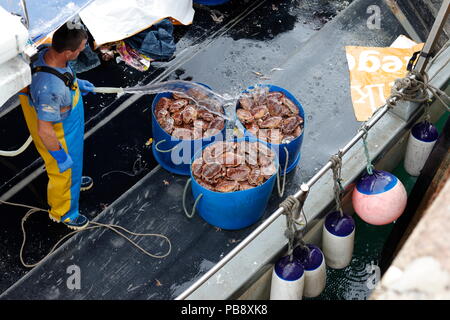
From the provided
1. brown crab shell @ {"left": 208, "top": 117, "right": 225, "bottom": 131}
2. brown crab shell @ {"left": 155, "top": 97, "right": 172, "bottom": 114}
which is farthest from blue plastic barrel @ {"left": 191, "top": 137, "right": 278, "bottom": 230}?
brown crab shell @ {"left": 155, "top": 97, "right": 172, "bottom": 114}

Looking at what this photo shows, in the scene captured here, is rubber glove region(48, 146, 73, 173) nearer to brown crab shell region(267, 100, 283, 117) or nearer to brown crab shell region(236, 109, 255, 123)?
brown crab shell region(236, 109, 255, 123)

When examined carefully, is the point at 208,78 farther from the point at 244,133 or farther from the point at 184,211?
the point at 184,211

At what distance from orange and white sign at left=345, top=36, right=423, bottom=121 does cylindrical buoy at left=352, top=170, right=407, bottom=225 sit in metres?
1.35

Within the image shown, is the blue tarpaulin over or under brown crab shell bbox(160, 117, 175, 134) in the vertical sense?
over

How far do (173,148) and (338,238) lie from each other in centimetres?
167

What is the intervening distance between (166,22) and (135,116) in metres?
1.31

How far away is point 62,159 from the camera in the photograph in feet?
13.7

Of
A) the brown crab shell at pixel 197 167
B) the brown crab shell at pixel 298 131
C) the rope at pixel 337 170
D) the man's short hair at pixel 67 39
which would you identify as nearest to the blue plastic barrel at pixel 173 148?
the brown crab shell at pixel 197 167

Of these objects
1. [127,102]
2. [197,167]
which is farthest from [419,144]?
[127,102]

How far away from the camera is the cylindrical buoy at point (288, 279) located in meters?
3.86

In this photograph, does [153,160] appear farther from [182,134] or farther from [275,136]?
[275,136]

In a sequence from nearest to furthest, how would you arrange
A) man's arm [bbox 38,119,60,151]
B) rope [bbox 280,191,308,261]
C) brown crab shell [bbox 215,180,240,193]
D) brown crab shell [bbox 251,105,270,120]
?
rope [bbox 280,191,308,261]
man's arm [bbox 38,119,60,151]
brown crab shell [bbox 215,180,240,193]
brown crab shell [bbox 251,105,270,120]

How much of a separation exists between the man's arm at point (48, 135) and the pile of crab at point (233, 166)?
3.87 ft

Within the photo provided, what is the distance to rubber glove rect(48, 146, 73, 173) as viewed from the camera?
412 centimetres
